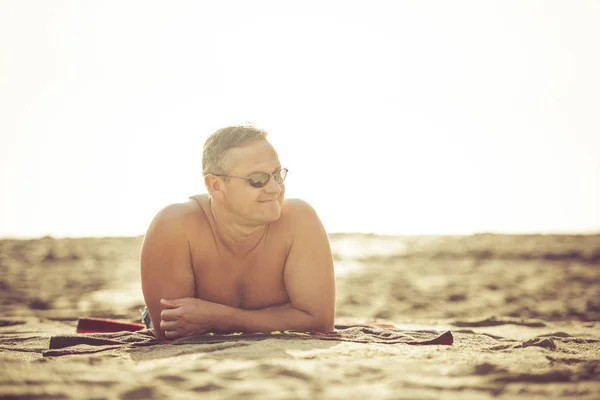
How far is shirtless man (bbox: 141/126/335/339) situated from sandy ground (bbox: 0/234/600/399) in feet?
1.40

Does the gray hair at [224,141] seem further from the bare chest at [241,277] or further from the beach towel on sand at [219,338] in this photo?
the beach towel on sand at [219,338]

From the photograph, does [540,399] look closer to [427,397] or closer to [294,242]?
[427,397]

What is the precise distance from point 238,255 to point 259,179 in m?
0.60

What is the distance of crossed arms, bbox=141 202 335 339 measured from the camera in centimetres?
376

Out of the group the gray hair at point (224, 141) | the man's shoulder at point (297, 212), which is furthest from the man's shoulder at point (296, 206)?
the gray hair at point (224, 141)

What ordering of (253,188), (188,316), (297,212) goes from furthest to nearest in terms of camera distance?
(297,212)
(253,188)
(188,316)

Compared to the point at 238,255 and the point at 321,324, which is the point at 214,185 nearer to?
the point at 238,255

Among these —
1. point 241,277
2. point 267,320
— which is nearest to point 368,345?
point 267,320

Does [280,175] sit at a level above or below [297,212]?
above

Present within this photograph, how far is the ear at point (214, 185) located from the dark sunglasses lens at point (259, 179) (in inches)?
8.8

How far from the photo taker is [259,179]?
150 inches

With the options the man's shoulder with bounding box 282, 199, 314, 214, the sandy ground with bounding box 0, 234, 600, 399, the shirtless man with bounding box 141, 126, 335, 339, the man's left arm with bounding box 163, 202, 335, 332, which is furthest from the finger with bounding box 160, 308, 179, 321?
the man's shoulder with bounding box 282, 199, 314, 214

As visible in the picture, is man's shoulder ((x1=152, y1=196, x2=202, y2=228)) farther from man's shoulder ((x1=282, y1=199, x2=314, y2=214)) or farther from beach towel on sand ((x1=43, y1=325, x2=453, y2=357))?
beach towel on sand ((x1=43, y1=325, x2=453, y2=357))

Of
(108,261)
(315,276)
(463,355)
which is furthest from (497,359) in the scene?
(108,261)
